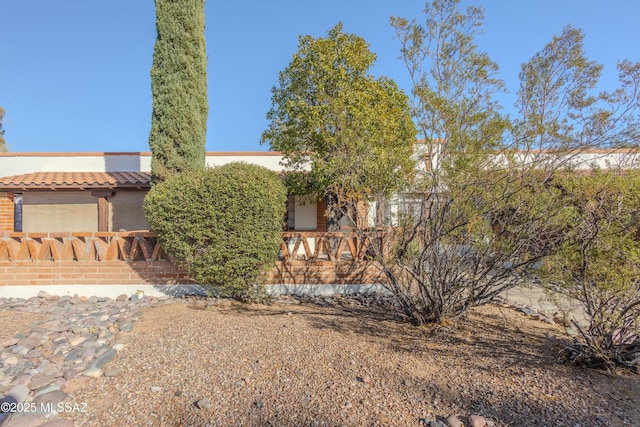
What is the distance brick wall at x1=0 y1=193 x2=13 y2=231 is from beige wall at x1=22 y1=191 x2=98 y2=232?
20.1 inches

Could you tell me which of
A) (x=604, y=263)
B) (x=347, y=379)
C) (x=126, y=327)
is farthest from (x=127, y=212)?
(x=604, y=263)

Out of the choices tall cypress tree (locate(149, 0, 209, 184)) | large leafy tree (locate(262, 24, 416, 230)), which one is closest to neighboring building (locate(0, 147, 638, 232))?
large leafy tree (locate(262, 24, 416, 230))

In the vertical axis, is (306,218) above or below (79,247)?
above

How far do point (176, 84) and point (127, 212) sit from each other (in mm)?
5709

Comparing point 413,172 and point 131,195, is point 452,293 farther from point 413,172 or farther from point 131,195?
point 131,195

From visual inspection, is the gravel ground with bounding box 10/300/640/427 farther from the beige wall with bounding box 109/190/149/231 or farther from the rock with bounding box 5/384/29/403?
the beige wall with bounding box 109/190/149/231

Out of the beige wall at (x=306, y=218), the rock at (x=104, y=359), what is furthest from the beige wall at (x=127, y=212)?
the rock at (x=104, y=359)

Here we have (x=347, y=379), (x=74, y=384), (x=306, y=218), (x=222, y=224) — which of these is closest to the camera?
(x=74, y=384)

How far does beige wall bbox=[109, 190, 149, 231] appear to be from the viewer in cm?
1080

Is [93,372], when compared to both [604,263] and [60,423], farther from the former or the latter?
[604,263]

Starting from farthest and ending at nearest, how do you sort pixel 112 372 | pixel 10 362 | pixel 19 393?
pixel 10 362, pixel 112 372, pixel 19 393

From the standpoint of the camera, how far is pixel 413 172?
4.09m

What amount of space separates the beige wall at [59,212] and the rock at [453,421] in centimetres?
→ 1193

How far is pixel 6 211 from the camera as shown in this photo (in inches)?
402
